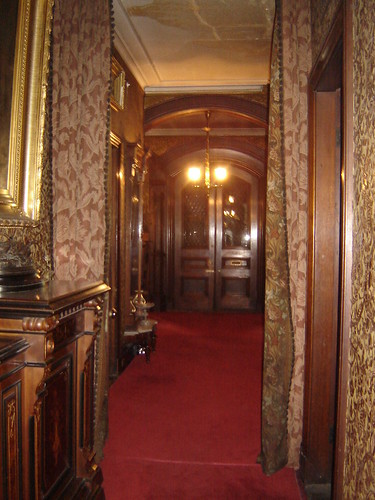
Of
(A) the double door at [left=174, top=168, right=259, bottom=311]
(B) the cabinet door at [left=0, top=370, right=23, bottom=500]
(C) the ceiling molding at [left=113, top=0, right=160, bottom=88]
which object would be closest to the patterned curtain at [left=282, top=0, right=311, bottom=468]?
(B) the cabinet door at [left=0, top=370, right=23, bottom=500]

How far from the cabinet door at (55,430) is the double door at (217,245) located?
20.4 ft

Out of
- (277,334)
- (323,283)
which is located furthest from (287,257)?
(277,334)

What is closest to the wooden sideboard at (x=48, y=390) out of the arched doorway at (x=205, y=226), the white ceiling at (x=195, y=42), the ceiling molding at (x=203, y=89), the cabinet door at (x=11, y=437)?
the cabinet door at (x=11, y=437)

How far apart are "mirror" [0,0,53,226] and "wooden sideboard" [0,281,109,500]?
0.45m

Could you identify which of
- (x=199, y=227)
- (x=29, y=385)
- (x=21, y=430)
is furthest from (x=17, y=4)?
(x=199, y=227)

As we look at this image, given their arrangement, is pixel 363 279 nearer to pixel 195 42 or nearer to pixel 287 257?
pixel 287 257

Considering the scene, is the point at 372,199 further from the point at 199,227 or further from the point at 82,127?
the point at 199,227

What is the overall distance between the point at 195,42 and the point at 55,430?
3.50 metres

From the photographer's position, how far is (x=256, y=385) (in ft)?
13.4

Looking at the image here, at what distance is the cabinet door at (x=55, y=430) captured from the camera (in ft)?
5.24

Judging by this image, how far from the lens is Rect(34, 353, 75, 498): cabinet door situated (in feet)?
5.24

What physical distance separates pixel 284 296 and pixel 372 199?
4.09 ft

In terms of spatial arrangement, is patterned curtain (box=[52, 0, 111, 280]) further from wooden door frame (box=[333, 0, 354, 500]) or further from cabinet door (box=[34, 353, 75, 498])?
wooden door frame (box=[333, 0, 354, 500])

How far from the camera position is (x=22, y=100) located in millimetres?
1965
